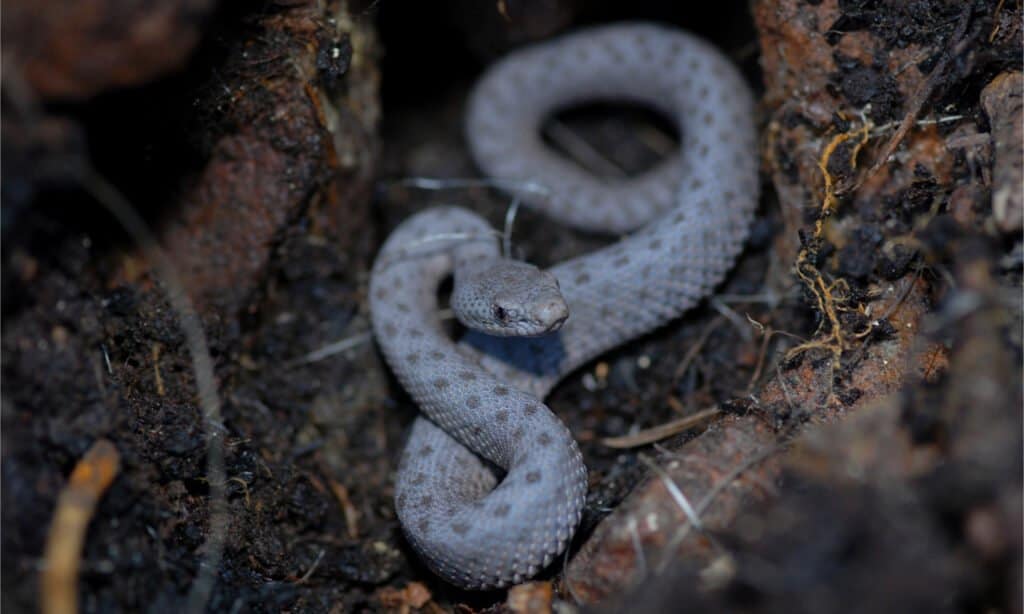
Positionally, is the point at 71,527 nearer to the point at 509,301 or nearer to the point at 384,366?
the point at 509,301

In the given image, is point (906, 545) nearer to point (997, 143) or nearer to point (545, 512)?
point (545, 512)

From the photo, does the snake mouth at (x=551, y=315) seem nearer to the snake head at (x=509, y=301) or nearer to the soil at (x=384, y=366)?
the snake head at (x=509, y=301)

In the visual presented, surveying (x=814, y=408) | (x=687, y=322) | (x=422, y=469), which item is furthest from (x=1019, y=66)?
(x=422, y=469)

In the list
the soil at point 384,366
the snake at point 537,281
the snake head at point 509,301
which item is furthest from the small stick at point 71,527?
the snake head at point 509,301

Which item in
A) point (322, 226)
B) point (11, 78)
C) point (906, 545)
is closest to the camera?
point (906, 545)

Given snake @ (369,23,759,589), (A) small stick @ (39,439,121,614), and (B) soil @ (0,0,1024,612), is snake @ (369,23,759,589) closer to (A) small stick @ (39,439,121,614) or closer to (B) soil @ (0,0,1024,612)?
(B) soil @ (0,0,1024,612)
